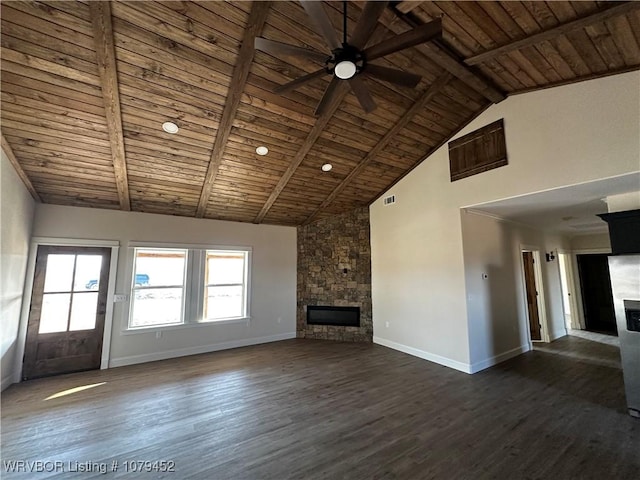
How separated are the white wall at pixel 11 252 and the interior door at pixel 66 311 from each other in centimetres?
20

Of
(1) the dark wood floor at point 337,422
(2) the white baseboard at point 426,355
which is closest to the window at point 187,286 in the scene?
(1) the dark wood floor at point 337,422

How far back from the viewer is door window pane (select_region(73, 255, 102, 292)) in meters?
4.59

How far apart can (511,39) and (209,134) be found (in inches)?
150

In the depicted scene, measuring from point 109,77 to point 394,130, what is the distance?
12.4ft

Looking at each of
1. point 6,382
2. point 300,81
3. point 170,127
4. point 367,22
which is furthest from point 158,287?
point 367,22

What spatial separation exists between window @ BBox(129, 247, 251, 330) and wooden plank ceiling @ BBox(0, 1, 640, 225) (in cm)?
109

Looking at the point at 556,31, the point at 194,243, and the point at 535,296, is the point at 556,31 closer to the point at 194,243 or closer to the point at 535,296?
the point at 535,296

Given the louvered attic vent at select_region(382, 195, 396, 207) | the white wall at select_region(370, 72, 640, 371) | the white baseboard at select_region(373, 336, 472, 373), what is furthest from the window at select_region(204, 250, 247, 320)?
the louvered attic vent at select_region(382, 195, 396, 207)

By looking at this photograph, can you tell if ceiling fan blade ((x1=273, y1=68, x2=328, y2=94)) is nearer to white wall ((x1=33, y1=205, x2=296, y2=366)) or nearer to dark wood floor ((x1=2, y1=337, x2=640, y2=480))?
dark wood floor ((x1=2, y1=337, x2=640, y2=480))

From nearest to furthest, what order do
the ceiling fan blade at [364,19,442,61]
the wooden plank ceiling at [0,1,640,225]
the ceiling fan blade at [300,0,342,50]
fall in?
the ceiling fan blade at [300,0,342,50]
the ceiling fan blade at [364,19,442,61]
the wooden plank ceiling at [0,1,640,225]

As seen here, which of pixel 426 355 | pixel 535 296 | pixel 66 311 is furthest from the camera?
pixel 535 296

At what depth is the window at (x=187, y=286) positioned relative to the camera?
203 inches

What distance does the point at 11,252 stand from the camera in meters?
3.63

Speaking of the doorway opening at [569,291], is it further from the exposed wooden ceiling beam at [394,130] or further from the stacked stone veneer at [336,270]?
the exposed wooden ceiling beam at [394,130]
